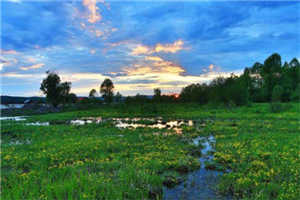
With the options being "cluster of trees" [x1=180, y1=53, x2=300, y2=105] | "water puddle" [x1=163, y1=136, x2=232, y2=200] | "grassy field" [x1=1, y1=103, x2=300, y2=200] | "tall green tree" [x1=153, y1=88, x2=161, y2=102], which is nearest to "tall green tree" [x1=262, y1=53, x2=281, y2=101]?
"cluster of trees" [x1=180, y1=53, x2=300, y2=105]

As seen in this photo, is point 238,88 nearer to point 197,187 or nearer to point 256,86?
point 256,86

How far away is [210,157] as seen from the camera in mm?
12297

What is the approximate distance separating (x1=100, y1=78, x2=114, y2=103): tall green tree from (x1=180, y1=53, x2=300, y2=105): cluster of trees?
45.2 metres

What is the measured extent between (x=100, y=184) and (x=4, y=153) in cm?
1002

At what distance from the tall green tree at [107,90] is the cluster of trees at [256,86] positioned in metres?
45.2

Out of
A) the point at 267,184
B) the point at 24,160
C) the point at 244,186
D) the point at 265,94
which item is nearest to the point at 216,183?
the point at 244,186

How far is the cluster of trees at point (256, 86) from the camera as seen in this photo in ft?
218

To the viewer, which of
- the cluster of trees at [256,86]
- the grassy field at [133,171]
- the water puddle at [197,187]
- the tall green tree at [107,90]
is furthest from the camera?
the tall green tree at [107,90]

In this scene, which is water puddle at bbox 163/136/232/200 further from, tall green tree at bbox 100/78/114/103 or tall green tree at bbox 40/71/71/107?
tall green tree at bbox 100/78/114/103

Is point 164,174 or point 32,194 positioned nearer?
point 32,194

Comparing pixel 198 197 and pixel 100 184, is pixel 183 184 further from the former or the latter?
pixel 100 184

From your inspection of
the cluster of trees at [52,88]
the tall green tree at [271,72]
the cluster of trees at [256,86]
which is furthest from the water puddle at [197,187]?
the tall green tree at [271,72]

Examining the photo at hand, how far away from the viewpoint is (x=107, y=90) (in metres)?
109

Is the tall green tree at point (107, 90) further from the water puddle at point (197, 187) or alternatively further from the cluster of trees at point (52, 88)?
the water puddle at point (197, 187)
